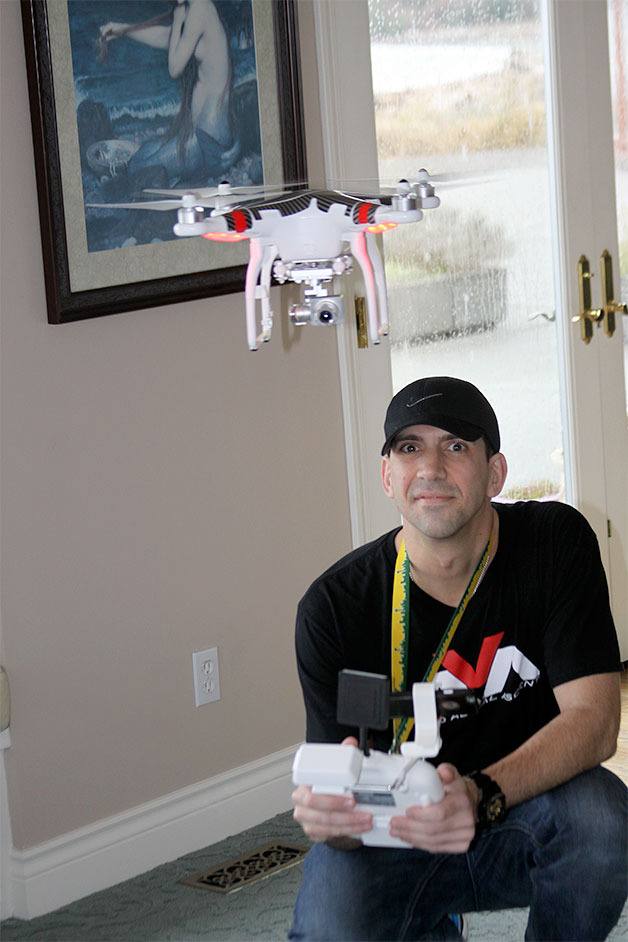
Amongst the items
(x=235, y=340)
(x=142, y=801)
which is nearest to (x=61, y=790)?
(x=142, y=801)

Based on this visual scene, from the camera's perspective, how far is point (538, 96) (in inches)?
139

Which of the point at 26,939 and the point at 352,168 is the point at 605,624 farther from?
the point at 352,168

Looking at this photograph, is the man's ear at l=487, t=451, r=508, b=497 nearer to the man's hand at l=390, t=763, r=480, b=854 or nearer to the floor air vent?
the man's hand at l=390, t=763, r=480, b=854

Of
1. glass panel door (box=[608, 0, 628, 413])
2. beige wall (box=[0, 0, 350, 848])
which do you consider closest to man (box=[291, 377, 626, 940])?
Answer: beige wall (box=[0, 0, 350, 848])

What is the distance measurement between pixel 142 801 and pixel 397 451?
112 cm

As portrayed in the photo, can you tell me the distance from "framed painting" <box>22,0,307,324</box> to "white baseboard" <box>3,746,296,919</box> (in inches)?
37.9

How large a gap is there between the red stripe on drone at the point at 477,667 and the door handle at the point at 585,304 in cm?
176

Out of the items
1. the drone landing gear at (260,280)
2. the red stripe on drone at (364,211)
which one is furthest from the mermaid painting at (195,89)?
the red stripe on drone at (364,211)

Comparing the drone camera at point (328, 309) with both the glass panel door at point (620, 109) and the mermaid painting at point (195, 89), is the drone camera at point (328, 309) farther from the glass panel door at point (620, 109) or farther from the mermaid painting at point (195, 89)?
the glass panel door at point (620, 109)

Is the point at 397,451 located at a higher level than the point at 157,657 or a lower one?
higher

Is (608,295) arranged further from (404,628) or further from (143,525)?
(404,628)

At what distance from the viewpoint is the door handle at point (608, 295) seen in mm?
3678

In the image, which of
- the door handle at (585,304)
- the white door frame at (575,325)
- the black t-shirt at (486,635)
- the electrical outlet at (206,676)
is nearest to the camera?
the black t-shirt at (486,635)

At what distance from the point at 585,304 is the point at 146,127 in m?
1.37
